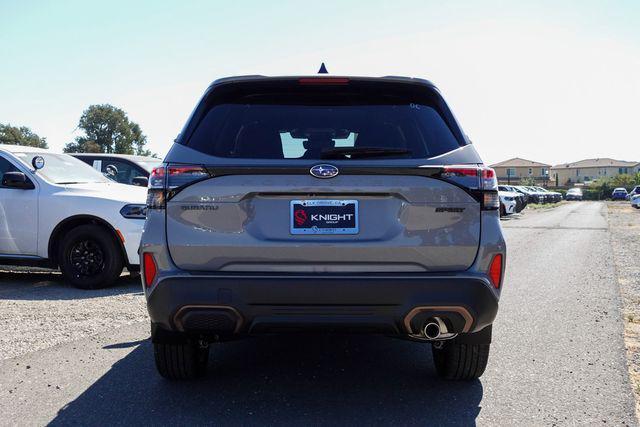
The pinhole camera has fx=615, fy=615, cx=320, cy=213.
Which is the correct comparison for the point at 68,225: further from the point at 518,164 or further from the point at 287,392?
the point at 518,164

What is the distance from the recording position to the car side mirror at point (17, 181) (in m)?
7.51

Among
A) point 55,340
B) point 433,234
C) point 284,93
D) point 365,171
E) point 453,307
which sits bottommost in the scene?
point 55,340

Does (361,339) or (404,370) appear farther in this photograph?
(361,339)

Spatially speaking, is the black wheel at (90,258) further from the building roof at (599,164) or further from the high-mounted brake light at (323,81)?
the building roof at (599,164)

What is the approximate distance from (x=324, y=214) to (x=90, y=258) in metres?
5.14

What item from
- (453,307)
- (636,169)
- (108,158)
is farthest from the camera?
(636,169)

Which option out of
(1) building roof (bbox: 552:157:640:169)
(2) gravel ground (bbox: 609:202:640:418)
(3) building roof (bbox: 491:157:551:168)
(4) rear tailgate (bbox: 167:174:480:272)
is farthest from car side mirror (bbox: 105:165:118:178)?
(1) building roof (bbox: 552:157:640:169)

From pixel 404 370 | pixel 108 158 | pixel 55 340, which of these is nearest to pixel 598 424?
pixel 404 370

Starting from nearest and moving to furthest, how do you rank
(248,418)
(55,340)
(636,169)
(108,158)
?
(248,418) < (55,340) < (108,158) < (636,169)

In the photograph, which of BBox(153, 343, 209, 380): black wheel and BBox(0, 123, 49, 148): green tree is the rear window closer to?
BBox(153, 343, 209, 380): black wheel

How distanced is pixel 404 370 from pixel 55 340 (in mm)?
2895

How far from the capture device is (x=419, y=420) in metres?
3.35

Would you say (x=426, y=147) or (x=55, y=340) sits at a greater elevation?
(x=426, y=147)

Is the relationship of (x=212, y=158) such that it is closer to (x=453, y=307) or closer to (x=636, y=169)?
(x=453, y=307)
